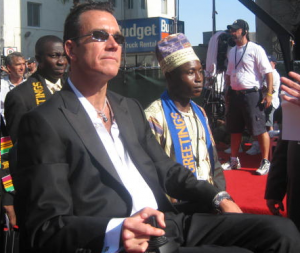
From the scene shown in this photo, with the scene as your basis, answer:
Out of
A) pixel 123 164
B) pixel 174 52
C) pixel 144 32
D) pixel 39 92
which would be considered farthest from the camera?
pixel 144 32

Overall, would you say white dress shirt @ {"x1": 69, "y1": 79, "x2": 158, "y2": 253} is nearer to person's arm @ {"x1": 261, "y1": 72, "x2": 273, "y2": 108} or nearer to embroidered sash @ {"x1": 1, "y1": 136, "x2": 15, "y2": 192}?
embroidered sash @ {"x1": 1, "y1": 136, "x2": 15, "y2": 192}

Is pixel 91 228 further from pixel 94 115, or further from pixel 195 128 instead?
pixel 195 128

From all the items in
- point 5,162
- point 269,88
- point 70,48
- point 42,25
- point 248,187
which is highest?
point 42,25

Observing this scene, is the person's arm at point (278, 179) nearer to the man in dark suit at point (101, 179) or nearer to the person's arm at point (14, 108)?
the man in dark suit at point (101, 179)

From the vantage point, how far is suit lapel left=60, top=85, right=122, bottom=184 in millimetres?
1865

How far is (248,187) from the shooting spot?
5.35 meters

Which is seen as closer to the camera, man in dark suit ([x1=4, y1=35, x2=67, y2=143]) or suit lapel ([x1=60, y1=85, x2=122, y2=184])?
suit lapel ([x1=60, y1=85, x2=122, y2=184])

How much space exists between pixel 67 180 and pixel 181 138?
50.8 inches

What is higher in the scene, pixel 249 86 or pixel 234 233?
pixel 249 86

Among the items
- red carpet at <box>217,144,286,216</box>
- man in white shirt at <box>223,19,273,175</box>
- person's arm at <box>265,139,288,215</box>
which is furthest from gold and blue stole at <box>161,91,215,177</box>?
man in white shirt at <box>223,19,273,175</box>

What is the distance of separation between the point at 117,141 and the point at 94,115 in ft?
0.57

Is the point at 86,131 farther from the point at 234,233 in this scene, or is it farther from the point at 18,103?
the point at 18,103

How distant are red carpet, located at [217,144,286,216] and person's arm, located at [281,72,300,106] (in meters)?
2.47

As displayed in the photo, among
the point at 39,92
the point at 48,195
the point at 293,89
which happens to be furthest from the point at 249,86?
the point at 48,195
